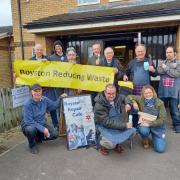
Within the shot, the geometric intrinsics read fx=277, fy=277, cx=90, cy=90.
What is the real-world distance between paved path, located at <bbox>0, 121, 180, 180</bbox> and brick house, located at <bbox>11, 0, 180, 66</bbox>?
3.58m

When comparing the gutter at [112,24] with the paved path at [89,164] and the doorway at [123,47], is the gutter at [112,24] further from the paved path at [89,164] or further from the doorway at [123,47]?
the paved path at [89,164]

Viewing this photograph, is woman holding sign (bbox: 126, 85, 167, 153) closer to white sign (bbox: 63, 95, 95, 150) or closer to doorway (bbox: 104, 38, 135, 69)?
white sign (bbox: 63, 95, 95, 150)

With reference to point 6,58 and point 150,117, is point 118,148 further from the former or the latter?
point 6,58

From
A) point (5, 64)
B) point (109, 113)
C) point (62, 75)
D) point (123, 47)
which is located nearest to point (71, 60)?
point (62, 75)

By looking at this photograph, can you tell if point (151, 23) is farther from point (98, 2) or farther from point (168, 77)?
point (98, 2)


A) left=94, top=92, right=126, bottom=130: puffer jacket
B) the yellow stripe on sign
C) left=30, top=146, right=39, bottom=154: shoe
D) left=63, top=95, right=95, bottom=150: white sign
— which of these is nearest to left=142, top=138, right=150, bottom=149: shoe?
left=94, top=92, right=126, bottom=130: puffer jacket

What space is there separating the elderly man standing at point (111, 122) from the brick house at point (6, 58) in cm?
1072

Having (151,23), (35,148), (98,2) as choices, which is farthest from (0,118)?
(98,2)

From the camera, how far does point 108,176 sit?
160 inches

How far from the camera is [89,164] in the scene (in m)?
4.50

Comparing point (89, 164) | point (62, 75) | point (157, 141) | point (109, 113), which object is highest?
point (62, 75)

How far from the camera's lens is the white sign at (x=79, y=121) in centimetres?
513

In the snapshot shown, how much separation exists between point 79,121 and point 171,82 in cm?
202

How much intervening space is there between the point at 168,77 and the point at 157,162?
6.16 ft
